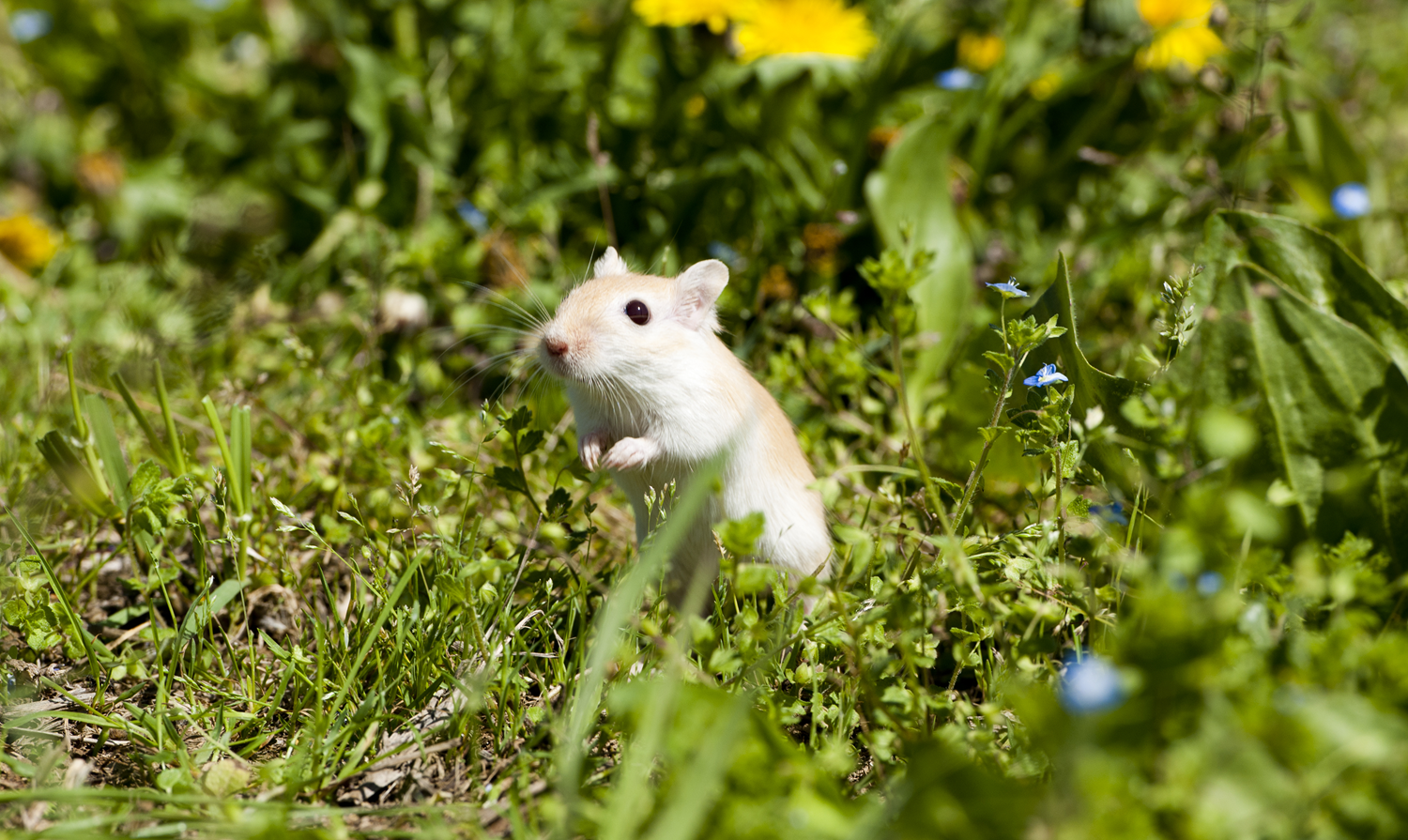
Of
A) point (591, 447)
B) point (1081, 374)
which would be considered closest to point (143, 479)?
point (591, 447)

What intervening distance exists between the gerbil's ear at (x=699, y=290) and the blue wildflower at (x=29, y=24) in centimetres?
484

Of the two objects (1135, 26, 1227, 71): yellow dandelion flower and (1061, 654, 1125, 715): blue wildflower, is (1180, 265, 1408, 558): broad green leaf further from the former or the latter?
(1135, 26, 1227, 71): yellow dandelion flower

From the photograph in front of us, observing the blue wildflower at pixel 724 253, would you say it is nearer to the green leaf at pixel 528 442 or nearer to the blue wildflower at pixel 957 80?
the blue wildflower at pixel 957 80

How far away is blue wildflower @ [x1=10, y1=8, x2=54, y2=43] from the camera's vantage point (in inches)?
223

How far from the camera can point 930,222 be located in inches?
160

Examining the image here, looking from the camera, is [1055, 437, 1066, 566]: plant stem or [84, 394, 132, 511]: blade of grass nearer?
[1055, 437, 1066, 566]: plant stem

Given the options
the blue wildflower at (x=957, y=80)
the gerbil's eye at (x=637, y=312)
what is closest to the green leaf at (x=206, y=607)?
the gerbil's eye at (x=637, y=312)

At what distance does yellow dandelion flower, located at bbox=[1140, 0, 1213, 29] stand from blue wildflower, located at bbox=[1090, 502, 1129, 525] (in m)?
3.27

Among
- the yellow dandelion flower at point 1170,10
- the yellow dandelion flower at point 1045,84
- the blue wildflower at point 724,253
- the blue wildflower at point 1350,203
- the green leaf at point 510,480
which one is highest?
the yellow dandelion flower at point 1170,10

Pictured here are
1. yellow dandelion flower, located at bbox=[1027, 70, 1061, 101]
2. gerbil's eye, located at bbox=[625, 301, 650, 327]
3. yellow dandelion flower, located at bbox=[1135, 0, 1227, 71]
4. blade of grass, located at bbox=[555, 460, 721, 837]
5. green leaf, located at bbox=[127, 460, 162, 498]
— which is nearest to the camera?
blade of grass, located at bbox=[555, 460, 721, 837]

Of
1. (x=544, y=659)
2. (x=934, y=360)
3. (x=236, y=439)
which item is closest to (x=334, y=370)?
(x=236, y=439)

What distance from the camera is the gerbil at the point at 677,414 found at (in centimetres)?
279

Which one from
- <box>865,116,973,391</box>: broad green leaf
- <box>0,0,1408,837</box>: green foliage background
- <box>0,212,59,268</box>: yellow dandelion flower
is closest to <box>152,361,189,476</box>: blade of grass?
<box>0,0,1408,837</box>: green foliage background

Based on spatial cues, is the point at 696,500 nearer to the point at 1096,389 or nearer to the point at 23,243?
the point at 1096,389
